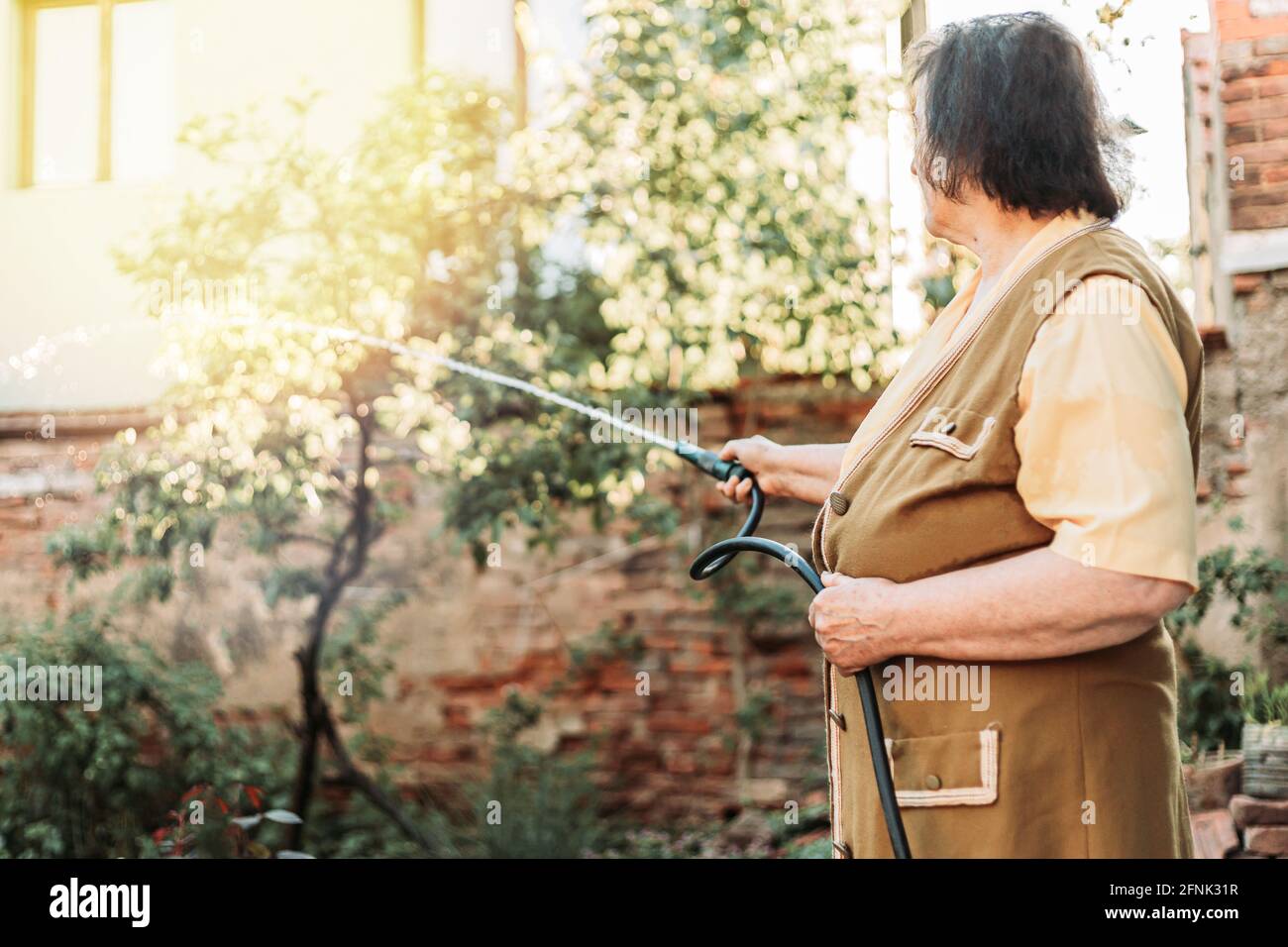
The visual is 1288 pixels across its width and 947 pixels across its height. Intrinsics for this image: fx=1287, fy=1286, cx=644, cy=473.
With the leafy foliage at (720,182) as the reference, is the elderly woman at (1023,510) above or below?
below

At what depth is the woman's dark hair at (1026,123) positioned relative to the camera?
60.4 inches

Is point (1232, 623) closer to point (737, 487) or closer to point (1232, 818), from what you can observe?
point (1232, 818)

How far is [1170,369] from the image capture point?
1.39 metres

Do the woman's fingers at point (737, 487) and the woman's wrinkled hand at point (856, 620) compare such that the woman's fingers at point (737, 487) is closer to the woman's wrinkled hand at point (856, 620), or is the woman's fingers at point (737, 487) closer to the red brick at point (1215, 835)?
the woman's wrinkled hand at point (856, 620)

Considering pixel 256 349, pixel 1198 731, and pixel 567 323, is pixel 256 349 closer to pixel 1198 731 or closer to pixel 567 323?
pixel 567 323

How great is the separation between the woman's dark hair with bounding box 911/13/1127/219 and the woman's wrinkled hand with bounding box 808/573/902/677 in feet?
1.63

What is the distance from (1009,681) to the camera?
146cm

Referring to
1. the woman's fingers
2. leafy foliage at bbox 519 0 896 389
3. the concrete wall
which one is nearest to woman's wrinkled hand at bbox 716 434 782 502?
the woman's fingers

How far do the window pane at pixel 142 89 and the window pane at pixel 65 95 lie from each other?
94mm

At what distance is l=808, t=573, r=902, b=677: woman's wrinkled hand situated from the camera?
4.96 ft

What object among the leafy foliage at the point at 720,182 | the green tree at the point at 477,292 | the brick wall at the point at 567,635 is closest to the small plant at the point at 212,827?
the green tree at the point at 477,292

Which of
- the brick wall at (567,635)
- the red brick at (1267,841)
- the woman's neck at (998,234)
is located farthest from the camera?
the brick wall at (567,635)
